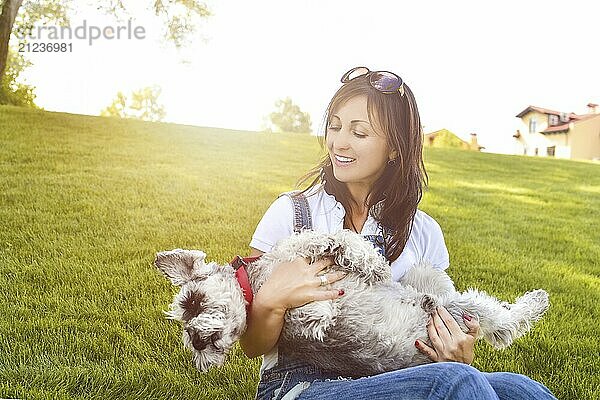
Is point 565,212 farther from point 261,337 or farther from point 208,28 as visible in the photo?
point 261,337

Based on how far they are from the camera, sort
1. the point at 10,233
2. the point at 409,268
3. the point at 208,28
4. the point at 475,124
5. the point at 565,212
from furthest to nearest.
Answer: the point at 565,212
the point at 475,124
the point at 208,28
the point at 10,233
the point at 409,268

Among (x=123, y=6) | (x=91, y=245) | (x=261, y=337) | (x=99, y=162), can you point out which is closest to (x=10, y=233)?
(x=91, y=245)

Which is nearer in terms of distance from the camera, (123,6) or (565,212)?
(123,6)

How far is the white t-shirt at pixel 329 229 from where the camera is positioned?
1.60 meters

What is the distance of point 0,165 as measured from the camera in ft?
8.48

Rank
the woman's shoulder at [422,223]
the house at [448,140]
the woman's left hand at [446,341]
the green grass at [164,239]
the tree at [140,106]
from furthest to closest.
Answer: the house at [448,140] < the tree at [140,106] < the green grass at [164,239] < the woman's shoulder at [422,223] < the woman's left hand at [446,341]

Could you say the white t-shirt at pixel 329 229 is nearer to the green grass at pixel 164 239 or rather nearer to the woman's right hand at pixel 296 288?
the woman's right hand at pixel 296 288

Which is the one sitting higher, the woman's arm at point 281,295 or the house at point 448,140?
the house at point 448,140

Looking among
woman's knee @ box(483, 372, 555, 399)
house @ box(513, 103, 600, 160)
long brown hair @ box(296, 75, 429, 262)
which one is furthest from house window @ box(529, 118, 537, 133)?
woman's knee @ box(483, 372, 555, 399)

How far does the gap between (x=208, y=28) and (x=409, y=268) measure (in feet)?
4.69

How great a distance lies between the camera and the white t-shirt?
5.24 feet

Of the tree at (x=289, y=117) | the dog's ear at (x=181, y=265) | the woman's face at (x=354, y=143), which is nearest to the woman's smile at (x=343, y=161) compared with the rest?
the woman's face at (x=354, y=143)

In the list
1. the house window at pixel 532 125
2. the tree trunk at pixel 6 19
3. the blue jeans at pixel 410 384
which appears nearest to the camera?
the blue jeans at pixel 410 384

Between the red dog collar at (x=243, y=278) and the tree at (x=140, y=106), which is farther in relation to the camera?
the tree at (x=140, y=106)
